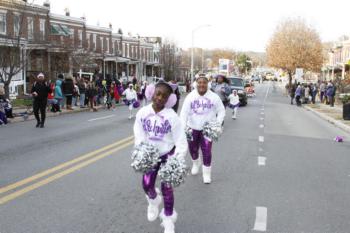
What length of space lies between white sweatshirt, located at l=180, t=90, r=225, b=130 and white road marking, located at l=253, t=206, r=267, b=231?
1.99m

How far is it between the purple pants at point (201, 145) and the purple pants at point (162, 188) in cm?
234

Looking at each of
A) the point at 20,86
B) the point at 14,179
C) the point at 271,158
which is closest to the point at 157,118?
the point at 14,179

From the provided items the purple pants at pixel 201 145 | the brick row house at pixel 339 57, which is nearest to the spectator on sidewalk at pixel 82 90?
the purple pants at pixel 201 145

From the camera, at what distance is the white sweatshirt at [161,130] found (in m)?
4.93

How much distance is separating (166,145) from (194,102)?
266 cm

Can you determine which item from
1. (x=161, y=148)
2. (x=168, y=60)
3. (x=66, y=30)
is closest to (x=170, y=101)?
(x=161, y=148)

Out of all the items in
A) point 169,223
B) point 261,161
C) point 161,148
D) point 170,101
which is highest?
point 170,101

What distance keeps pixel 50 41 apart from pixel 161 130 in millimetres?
35375

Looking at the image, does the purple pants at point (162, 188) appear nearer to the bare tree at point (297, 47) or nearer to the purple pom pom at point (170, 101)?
the purple pom pom at point (170, 101)

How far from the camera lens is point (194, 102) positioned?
758 centimetres

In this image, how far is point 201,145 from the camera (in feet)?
24.7

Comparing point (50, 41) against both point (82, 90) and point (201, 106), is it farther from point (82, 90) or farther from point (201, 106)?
point (201, 106)

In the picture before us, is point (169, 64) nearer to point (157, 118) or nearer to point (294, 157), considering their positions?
point (294, 157)

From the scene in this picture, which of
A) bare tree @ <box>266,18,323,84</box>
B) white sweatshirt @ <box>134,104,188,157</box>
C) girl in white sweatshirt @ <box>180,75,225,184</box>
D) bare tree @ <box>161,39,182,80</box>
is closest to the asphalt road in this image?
girl in white sweatshirt @ <box>180,75,225,184</box>
